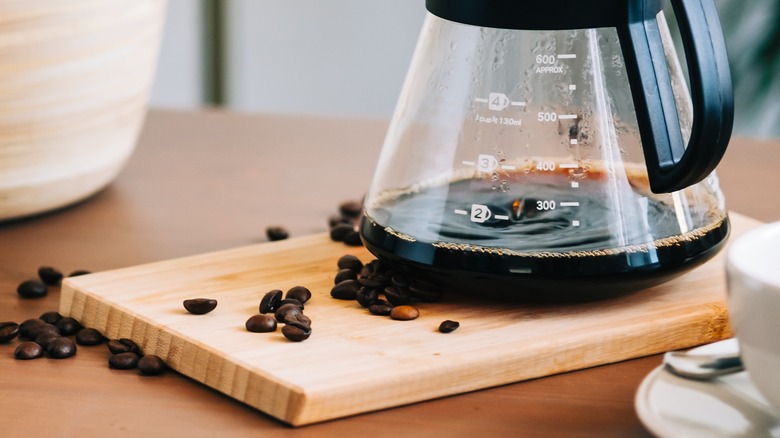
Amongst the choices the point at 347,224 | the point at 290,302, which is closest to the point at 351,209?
the point at 347,224

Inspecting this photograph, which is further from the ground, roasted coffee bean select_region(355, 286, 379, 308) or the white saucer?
the white saucer

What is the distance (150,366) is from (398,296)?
197 mm

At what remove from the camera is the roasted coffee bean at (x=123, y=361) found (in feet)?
2.63

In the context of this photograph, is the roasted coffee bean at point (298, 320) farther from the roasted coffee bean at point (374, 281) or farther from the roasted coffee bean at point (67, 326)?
the roasted coffee bean at point (67, 326)

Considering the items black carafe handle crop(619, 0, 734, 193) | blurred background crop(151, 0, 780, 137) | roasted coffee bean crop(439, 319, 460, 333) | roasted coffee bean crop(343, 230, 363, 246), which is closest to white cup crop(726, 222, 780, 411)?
black carafe handle crop(619, 0, 734, 193)

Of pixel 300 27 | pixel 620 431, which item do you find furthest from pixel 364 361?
pixel 300 27

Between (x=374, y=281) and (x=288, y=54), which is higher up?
(x=374, y=281)

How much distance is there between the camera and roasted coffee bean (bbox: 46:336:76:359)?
821mm

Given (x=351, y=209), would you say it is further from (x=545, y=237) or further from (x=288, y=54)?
(x=288, y=54)

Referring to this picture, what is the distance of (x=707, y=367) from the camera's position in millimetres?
667

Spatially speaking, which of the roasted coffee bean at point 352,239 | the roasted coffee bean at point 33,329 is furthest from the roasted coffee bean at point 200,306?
the roasted coffee bean at point 352,239

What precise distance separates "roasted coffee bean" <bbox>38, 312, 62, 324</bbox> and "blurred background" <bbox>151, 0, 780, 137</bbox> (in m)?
2.06

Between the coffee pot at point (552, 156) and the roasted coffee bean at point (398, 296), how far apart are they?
0.06ft

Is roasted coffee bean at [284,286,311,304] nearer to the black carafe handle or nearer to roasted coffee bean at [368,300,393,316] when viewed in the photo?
roasted coffee bean at [368,300,393,316]
